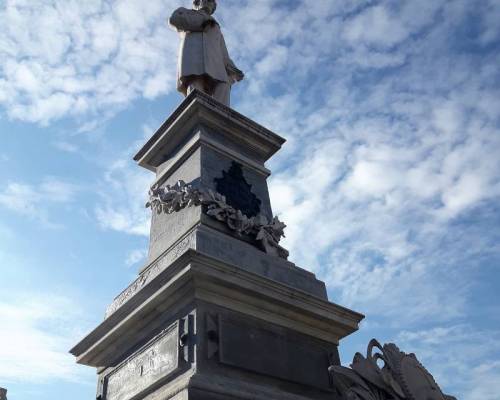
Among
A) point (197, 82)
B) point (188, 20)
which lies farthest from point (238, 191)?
point (188, 20)

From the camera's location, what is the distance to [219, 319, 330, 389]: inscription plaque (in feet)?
21.3

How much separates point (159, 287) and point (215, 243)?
3.24ft

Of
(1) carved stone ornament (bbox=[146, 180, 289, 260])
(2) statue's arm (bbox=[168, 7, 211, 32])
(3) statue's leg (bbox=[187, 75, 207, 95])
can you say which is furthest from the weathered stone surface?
(2) statue's arm (bbox=[168, 7, 211, 32])

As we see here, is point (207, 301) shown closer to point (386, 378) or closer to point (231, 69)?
point (386, 378)

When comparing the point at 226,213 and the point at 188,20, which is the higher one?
the point at 188,20

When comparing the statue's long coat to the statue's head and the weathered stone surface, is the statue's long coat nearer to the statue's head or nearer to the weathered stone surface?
the statue's head

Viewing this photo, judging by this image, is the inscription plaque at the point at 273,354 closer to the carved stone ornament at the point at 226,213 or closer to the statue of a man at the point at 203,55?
the carved stone ornament at the point at 226,213

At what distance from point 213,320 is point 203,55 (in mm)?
6463

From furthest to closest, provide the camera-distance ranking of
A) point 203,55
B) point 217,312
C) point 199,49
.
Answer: point 199,49 → point 203,55 → point 217,312

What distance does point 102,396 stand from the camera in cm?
756

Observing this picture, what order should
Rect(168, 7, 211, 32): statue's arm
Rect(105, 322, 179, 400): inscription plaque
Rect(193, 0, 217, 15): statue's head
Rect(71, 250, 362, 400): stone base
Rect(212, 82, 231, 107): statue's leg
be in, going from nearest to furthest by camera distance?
Rect(71, 250, 362, 400): stone base, Rect(105, 322, 179, 400): inscription plaque, Rect(212, 82, 231, 107): statue's leg, Rect(168, 7, 211, 32): statue's arm, Rect(193, 0, 217, 15): statue's head

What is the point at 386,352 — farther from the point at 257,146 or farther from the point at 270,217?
the point at 257,146

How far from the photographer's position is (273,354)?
6.88 meters

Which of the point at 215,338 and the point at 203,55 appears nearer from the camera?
the point at 215,338
